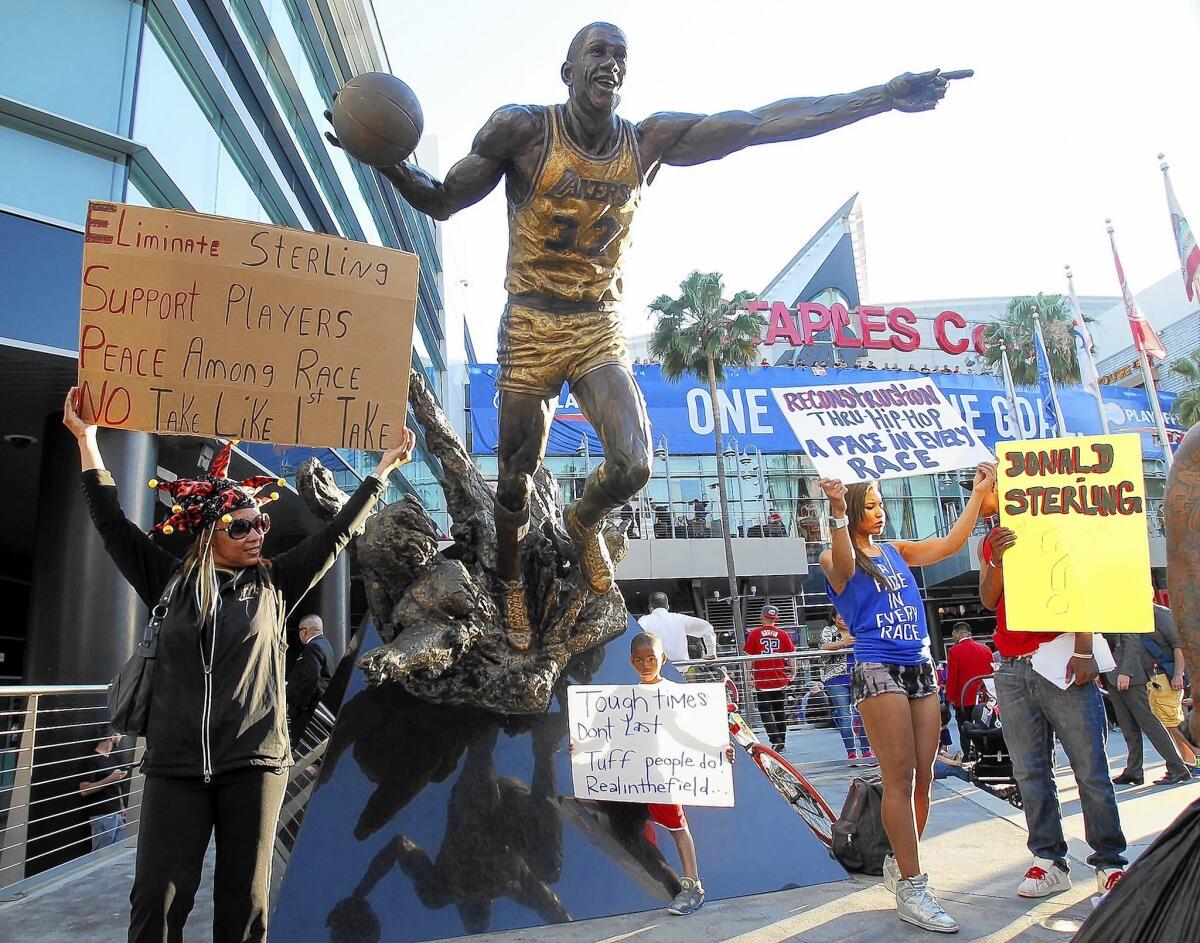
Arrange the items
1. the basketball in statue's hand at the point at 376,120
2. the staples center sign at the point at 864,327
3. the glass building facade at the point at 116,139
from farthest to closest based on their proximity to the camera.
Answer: the staples center sign at the point at 864,327 < the glass building facade at the point at 116,139 < the basketball in statue's hand at the point at 376,120

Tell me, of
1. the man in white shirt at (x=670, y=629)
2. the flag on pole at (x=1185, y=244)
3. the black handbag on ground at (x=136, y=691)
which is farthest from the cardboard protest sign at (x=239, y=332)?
the flag on pole at (x=1185, y=244)

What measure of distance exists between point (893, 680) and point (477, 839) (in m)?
1.83

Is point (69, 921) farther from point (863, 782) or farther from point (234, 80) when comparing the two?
point (234, 80)

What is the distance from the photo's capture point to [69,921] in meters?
3.83

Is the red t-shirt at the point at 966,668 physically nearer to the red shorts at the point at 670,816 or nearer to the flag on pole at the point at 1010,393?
the red shorts at the point at 670,816

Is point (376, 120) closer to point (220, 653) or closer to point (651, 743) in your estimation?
point (220, 653)

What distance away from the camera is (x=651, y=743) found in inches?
145

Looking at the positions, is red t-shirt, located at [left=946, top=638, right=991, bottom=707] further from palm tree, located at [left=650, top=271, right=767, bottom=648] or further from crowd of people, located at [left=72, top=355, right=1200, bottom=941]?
palm tree, located at [left=650, top=271, right=767, bottom=648]

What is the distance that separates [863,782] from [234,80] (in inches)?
517

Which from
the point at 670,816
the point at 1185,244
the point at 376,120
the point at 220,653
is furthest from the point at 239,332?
the point at 1185,244

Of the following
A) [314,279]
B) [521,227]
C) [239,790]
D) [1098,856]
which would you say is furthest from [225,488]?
[1098,856]

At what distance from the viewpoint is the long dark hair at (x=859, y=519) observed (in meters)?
3.63

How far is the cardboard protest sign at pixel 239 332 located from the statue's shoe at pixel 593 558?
4.35ft

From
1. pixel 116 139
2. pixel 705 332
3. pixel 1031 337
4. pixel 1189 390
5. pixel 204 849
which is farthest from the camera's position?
pixel 1031 337
